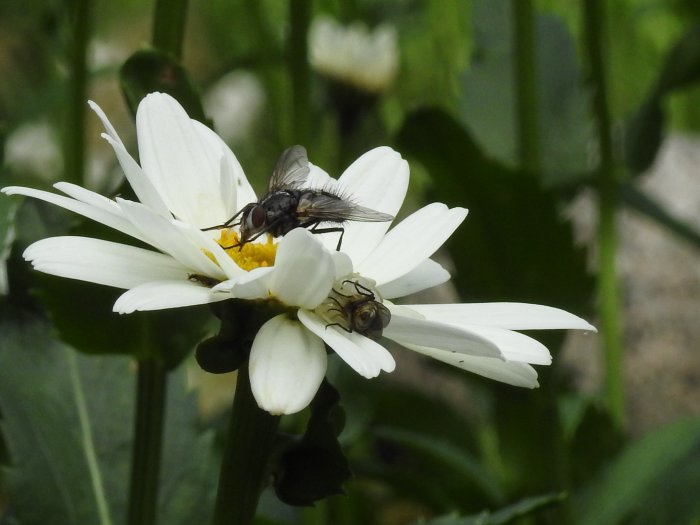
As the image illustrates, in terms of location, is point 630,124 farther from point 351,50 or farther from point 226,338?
point 226,338

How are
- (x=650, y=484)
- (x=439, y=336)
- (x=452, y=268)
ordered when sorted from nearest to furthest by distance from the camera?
(x=439, y=336), (x=650, y=484), (x=452, y=268)

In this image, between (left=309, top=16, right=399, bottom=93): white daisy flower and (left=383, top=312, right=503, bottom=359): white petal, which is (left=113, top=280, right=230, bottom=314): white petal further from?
(left=309, top=16, right=399, bottom=93): white daisy flower

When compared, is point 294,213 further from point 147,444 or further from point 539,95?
point 539,95

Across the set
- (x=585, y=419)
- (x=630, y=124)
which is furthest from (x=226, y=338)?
(x=630, y=124)

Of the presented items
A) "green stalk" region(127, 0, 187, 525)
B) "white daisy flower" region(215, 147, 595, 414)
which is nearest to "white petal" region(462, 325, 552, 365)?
"white daisy flower" region(215, 147, 595, 414)

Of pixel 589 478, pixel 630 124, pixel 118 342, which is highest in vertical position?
pixel 630 124

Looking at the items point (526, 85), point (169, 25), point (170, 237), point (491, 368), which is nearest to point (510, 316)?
point (491, 368)
